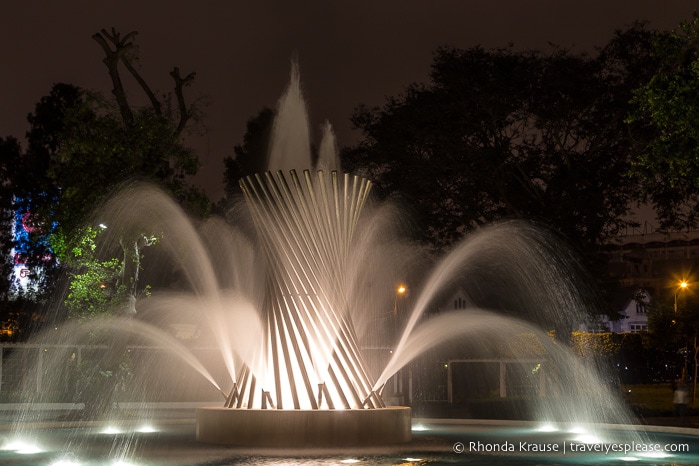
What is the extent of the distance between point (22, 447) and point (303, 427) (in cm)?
465

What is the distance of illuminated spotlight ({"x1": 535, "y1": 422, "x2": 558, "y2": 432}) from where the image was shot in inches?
724

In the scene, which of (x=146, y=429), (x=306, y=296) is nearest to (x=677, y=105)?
(x=306, y=296)

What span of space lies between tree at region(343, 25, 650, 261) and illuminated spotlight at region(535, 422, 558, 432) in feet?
44.6

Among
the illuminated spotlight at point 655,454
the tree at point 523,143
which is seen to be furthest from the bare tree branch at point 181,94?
the illuminated spotlight at point 655,454

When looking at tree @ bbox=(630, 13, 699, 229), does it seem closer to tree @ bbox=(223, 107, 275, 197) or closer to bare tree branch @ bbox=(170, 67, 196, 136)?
bare tree branch @ bbox=(170, 67, 196, 136)

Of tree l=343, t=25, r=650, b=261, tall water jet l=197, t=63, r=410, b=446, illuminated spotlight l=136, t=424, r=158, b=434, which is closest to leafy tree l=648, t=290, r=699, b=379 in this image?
tree l=343, t=25, r=650, b=261

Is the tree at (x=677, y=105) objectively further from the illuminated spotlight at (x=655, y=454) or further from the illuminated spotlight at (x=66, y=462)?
the illuminated spotlight at (x=66, y=462)

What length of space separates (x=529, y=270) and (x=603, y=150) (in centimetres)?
571

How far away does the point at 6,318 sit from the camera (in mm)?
44625

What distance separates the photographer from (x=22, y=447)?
1441 cm

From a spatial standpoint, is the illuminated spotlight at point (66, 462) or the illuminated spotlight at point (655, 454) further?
the illuminated spotlight at point (655, 454)

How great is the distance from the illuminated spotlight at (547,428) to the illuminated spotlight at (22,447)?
9640 millimetres

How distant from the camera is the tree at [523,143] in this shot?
3291 centimetres

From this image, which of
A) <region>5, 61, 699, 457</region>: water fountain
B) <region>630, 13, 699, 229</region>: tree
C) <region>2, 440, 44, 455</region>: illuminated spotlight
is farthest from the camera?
<region>630, 13, 699, 229</region>: tree
